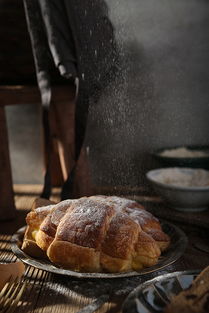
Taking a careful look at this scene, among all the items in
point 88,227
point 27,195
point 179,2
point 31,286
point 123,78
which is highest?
point 179,2

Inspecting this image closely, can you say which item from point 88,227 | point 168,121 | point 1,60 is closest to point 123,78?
point 168,121

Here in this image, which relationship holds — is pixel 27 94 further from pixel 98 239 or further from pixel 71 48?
pixel 98 239

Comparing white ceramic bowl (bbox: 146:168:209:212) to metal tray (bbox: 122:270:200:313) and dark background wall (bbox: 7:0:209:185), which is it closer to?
dark background wall (bbox: 7:0:209:185)

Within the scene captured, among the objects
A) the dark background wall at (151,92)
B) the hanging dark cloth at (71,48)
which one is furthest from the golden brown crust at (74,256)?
the dark background wall at (151,92)

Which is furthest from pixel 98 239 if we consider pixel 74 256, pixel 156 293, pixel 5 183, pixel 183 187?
pixel 5 183

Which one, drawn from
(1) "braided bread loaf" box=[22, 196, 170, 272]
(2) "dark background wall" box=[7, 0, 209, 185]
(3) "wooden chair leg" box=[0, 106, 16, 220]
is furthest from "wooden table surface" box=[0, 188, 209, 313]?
(2) "dark background wall" box=[7, 0, 209, 185]

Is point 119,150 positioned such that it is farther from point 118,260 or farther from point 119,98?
point 118,260

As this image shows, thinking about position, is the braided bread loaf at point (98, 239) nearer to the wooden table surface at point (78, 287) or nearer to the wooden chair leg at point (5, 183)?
the wooden table surface at point (78, 287)
